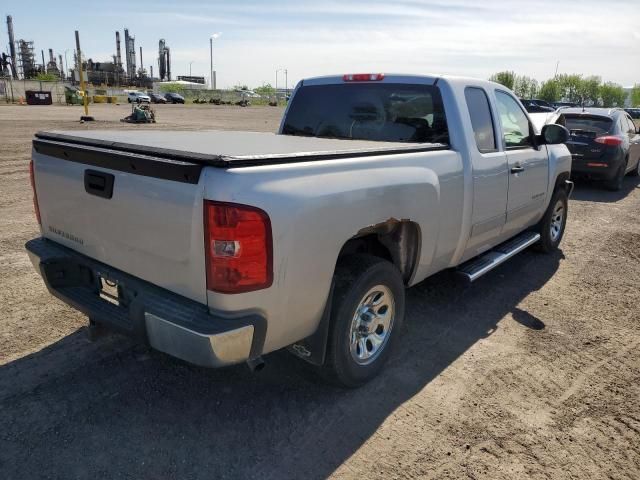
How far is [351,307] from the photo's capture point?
2979mm

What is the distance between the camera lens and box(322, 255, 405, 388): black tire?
9.64 feet

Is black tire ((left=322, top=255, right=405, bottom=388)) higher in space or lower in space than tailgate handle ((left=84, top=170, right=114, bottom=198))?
lower

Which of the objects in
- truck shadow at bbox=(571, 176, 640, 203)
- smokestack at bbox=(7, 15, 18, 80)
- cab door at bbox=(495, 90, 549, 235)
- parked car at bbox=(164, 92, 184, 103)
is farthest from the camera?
smokestack at bbox=(7, 15, 18, 80)

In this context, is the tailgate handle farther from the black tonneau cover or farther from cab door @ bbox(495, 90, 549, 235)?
cab door @ bbox(495, 90, 549, 235)

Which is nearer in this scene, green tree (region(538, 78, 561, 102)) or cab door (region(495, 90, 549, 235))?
cab door (region(495, 90, 549, 235))

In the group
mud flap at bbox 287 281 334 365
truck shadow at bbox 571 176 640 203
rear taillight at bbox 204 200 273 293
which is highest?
rear taillight at bbox 204 200 273 293

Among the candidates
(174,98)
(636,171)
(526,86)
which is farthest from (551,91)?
(636,171)

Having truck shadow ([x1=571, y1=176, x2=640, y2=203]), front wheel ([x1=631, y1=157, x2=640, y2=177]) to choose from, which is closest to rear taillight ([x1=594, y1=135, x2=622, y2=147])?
truck shadow ([x1=571, y1=176, x2=640, y2=203])

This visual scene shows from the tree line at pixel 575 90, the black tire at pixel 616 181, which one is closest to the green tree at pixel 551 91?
the tree line at pixel 575 90

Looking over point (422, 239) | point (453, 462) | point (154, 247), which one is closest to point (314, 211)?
point (154, 247)

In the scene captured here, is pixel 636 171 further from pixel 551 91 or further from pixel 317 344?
pixel 551 91

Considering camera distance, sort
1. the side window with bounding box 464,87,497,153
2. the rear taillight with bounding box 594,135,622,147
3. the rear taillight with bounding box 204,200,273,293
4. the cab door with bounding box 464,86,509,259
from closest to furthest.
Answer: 1. the rear taillight with bounding box 204,200,273,293
2. the cab door with bounding box 464,86,509,259
3. the side window with bounding box 464,87,497,153
4. the rear taillight with bounding box 594,135,622,147

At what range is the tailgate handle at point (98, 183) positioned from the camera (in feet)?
8.89

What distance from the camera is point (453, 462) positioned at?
2660 millimetres
